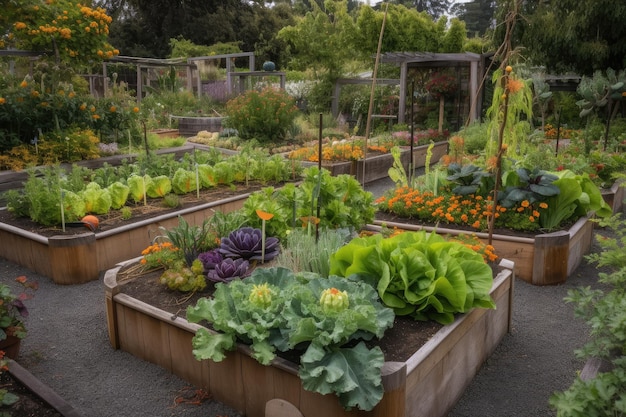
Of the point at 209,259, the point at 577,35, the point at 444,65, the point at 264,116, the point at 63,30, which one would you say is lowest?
the point at 209,259

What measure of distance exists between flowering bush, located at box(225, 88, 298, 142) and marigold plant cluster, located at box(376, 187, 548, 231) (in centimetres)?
489

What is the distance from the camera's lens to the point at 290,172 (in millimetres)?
6445

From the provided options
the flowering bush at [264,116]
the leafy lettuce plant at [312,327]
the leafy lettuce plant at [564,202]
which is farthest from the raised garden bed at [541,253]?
the flowering bush at [264,116]

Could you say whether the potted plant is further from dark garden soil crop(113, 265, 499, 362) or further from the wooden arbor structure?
the wooden arbor structure

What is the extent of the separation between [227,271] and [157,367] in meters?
0.65

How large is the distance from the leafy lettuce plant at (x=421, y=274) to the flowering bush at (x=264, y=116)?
701cm

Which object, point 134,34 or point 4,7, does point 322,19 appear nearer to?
point 4,7

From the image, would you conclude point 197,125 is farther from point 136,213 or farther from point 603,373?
point 603,373

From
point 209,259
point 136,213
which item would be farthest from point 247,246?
point 136,213

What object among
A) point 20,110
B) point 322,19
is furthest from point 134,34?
point 20,110

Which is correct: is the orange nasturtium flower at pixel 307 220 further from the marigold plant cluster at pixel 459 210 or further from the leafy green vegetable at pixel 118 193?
the leafy green vegetable at pixel 118 193

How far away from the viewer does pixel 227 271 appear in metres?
3.28

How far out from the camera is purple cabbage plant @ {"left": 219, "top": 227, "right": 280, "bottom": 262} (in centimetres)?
356

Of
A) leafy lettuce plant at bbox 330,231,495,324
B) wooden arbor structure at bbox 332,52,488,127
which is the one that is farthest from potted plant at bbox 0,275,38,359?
wooden arbor structure at bbox 332,52,488,127
